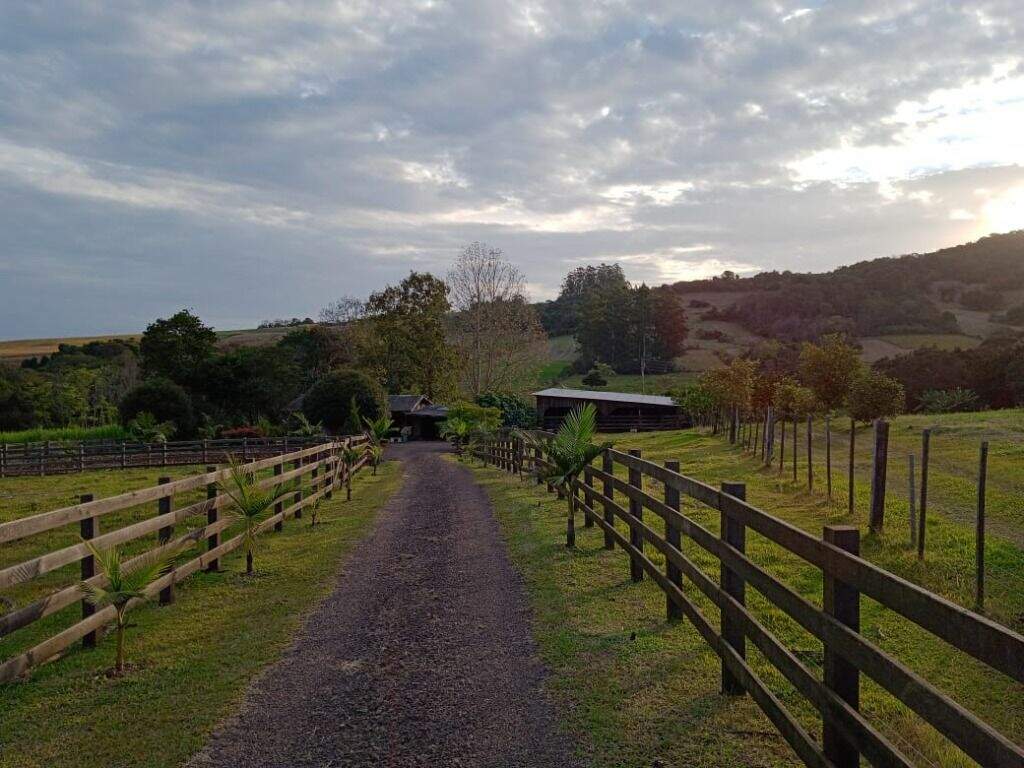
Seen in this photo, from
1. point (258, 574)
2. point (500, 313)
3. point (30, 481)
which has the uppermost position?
point (500, 313)

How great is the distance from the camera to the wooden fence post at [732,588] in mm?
4746

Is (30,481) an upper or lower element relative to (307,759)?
lower

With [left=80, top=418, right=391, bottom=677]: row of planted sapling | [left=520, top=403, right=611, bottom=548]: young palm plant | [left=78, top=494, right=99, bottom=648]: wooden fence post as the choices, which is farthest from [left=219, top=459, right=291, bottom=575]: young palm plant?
[left=520, top=403, right=611, bottom=548]: young palm plant

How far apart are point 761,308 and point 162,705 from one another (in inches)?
3964

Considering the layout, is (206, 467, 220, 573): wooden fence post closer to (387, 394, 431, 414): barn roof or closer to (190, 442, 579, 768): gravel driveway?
(190, 442, 579, 768): gravel driveway

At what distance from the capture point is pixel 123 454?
3231 centimetres

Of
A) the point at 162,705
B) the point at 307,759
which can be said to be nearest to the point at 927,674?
the point at 307,759

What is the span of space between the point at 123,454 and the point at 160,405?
12201 mm

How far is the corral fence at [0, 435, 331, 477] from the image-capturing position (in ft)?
101

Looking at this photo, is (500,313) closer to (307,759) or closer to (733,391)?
(733,391)

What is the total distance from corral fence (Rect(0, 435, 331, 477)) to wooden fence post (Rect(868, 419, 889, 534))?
22936 millimetres

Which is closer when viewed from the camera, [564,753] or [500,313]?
[564,753]

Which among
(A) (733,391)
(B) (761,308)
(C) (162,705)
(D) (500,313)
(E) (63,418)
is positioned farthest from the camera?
(B) (761,308)

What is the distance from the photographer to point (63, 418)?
56344mm
